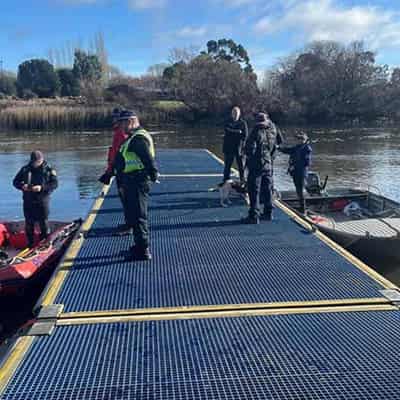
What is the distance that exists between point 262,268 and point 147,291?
49.0 inches

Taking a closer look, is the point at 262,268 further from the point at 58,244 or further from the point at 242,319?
the point at 58,244

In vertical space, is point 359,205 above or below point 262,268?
→ below

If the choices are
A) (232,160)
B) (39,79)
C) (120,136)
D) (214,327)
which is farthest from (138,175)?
(39,79)

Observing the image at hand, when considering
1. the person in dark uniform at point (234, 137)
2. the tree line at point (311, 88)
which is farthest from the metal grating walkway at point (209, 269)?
the tree line at point (311, 88)

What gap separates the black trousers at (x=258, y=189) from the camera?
21.2 feet

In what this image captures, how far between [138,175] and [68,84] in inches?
1920

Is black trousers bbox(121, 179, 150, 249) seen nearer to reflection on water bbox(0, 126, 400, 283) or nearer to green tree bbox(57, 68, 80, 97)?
reflection on water bbox(0, 126, 400, 283)

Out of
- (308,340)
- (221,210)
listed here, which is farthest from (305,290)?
(221,210)

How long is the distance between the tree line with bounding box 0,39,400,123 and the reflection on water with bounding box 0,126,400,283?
28.5ft

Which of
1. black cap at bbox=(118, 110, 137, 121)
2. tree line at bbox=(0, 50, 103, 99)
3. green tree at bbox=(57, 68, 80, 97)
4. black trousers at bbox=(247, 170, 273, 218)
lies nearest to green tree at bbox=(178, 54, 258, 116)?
tree line at bbox=(0, 50, 103, 99)

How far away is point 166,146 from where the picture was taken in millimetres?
28312

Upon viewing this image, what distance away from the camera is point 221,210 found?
724 cm

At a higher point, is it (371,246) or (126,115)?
(126,115)

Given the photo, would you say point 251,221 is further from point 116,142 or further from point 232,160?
point 232,160
